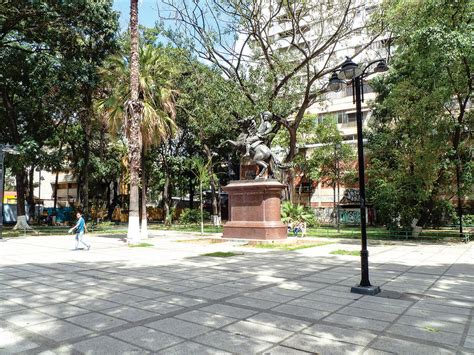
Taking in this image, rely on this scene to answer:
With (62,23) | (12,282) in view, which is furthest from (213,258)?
(62,23)

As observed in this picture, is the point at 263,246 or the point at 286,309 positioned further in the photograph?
the point at 263,246

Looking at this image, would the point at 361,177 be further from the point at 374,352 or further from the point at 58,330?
the point at 58,330

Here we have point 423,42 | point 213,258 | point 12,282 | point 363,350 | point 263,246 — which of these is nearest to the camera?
point 363,350

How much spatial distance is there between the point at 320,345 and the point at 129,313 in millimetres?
2786

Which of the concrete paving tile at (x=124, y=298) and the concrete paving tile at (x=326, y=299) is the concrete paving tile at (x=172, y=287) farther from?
the concrete paving tile at (x=326, y=299)

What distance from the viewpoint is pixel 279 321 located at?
545 centimetres

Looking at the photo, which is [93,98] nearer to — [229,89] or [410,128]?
[229,89]

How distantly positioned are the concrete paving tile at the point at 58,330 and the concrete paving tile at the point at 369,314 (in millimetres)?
3623

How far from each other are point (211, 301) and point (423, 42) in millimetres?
15912

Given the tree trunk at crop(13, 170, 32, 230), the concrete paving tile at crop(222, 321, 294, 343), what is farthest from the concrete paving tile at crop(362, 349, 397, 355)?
the tree trunk at crop(13, 170, 32, 230)

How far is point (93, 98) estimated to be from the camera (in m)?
27.8

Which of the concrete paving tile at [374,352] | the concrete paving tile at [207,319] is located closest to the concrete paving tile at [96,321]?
the concrete paving tile at [207,319]

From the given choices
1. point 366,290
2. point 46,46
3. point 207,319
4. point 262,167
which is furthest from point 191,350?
point 46,46

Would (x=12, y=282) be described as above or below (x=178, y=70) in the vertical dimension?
below
